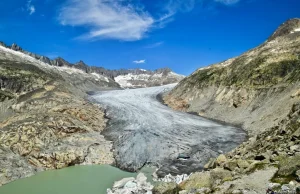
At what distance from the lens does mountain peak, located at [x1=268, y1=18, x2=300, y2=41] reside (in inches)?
2530

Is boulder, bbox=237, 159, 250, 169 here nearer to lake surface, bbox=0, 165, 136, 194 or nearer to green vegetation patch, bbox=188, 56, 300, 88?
lake surface, bbox=0, 165, 136, 194

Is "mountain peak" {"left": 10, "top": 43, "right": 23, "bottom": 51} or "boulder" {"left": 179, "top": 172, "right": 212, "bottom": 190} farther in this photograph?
"mountain peak" {"left": 10, "top": 43, "right": 23, "bottom": 51}

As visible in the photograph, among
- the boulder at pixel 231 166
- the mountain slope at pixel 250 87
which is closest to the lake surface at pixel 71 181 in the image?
the boulder at pixel 231 166

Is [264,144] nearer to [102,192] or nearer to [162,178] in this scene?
[162,178]

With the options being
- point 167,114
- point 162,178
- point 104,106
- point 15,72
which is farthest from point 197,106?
point 15,72

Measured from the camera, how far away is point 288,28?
65125 millimetres

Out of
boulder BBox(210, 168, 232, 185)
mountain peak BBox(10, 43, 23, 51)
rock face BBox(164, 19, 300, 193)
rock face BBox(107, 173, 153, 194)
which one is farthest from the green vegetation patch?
mountain peak BBox(10, 43, 23, 51)

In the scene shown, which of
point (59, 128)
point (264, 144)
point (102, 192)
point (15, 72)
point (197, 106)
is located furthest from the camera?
point (15, 72)

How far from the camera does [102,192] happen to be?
78.9 feet

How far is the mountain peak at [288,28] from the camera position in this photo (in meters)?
64.2

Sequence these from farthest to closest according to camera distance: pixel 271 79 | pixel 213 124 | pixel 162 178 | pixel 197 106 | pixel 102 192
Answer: pixel 197 106, pixel 271 79, pixel 213 124, pixel 162 178, pixel 102 192

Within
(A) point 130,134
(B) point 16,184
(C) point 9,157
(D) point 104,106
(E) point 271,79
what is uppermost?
(E) point 271,79

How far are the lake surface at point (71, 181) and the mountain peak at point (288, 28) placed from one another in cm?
4968

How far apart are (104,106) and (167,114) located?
38.5ft
